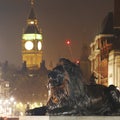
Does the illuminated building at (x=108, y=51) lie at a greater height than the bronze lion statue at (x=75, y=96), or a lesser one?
greater

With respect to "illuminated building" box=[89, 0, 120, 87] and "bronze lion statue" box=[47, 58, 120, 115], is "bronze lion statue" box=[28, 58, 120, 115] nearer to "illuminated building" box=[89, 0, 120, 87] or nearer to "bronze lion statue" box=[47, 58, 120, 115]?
"bronze lion statue" box=[47, 58, 120, 115]

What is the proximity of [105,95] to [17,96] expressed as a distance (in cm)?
14751

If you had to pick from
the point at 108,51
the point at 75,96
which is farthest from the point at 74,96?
the point at 108,51

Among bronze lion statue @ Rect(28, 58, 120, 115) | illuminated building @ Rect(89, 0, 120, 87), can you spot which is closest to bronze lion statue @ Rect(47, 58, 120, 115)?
bronze lion statue @ Rect(28, 58, 120, 115)

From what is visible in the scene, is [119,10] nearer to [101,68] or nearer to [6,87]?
[101,68]

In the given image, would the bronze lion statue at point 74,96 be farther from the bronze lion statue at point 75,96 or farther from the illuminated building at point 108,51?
the illuminated building at point 108,51

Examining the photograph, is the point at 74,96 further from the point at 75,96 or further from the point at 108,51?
the point at 108,51

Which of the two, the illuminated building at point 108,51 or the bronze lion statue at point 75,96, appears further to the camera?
the illuminated building at point 108,51

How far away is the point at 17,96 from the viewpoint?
171 meters

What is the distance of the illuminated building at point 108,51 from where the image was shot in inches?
3841

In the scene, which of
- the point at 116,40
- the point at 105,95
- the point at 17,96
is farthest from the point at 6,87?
the point at 105,95

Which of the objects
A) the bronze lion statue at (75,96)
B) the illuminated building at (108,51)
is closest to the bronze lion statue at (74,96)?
the bronze lion statue at (75,96)

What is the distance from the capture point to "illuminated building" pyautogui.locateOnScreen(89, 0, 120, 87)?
97562 mm

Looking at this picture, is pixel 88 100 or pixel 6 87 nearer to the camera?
pixel 88 100
